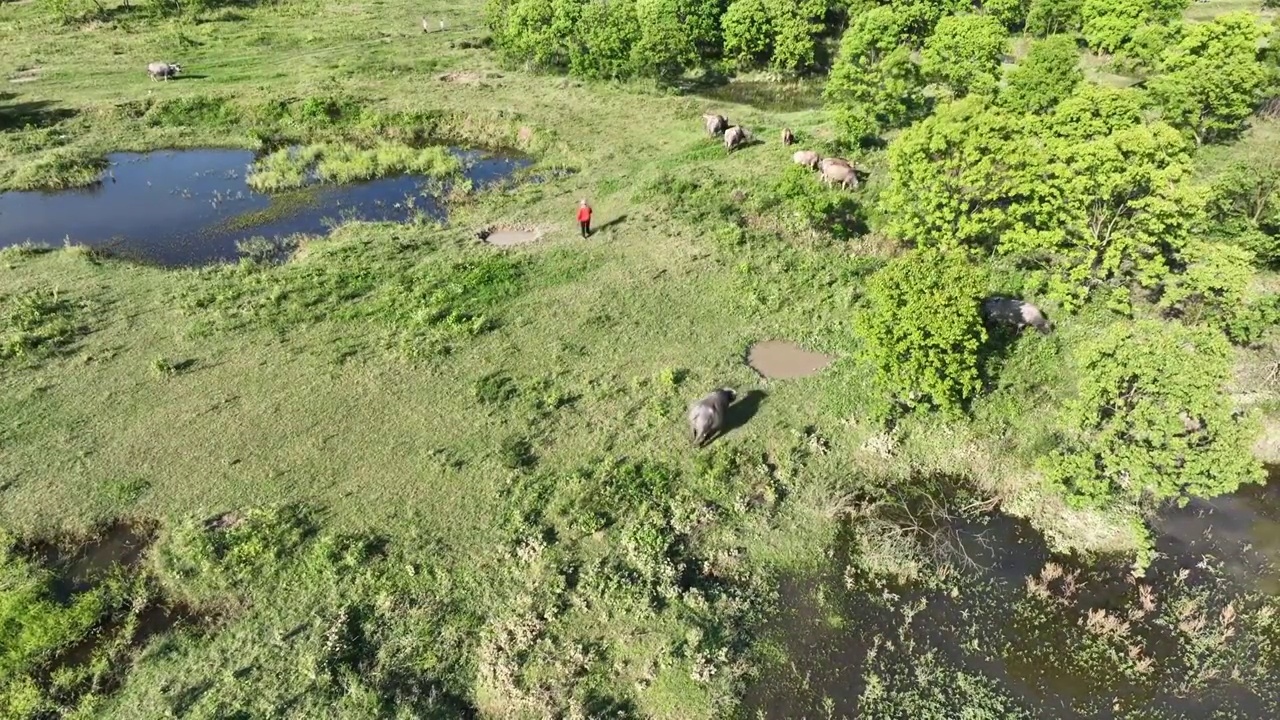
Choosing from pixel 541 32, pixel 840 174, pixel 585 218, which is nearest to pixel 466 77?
pixel 541 32

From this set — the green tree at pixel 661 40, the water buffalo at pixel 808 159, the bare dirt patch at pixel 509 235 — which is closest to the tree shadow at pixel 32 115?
the bare dirt patch at pixel 509 235

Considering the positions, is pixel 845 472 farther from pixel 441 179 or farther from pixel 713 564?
pixel 441 179

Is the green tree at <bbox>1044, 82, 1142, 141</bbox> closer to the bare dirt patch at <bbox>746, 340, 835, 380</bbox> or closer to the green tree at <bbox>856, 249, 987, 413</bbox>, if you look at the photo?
the green tree at <bbox>856, 249, 987, 413</bbox>

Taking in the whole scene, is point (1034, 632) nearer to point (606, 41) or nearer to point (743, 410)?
point (743, 410)

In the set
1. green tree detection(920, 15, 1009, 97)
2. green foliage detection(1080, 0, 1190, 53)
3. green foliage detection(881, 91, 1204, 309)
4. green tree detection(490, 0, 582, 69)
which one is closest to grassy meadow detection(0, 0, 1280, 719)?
green foliage detection(881, 91, 1204, 309)

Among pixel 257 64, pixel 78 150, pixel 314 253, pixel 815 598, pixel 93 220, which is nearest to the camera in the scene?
pixel 815 598

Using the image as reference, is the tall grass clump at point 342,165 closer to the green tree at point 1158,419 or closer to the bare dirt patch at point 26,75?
the bare dirt patch at point 26,75

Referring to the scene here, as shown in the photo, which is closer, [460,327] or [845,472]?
[845,472]

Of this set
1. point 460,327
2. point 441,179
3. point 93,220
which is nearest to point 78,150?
point 93,220
